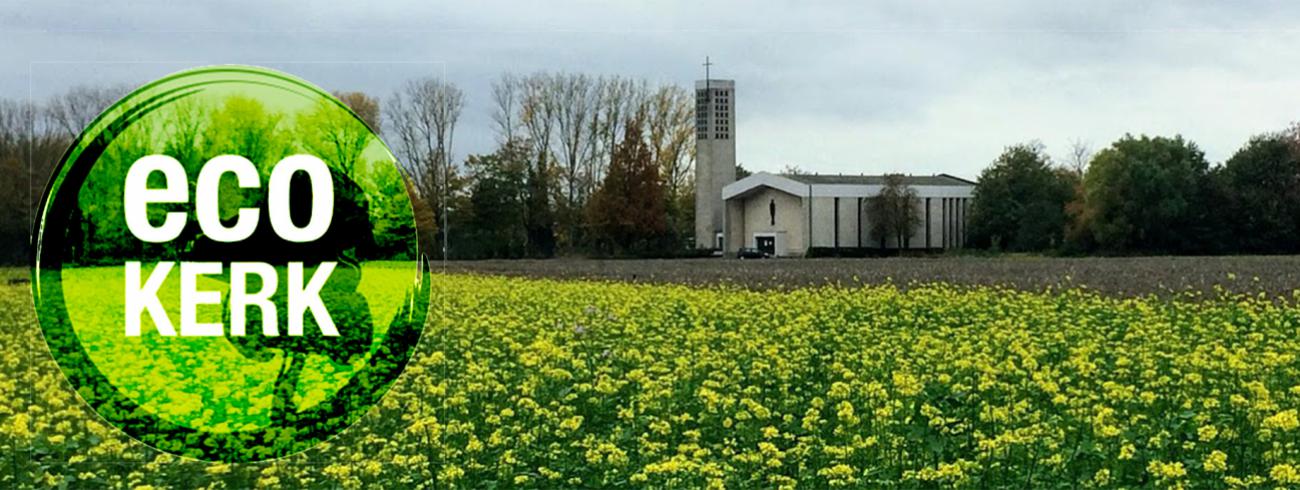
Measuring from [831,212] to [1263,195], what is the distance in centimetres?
2408

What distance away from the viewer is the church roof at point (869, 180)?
7950cm

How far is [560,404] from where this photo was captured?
9680mm

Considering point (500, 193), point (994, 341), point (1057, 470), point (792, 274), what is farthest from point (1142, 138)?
point (1057, 470)

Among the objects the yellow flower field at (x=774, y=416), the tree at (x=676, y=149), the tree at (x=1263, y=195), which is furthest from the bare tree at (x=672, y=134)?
the yellow flower field at (x=774, y=416)

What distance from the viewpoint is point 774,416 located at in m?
9.39

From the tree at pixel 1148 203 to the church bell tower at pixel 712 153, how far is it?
22463 mm

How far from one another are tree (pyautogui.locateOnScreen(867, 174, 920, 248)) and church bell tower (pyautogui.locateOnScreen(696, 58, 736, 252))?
386 inches

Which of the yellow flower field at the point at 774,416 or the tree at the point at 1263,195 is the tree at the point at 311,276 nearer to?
the yellow flower field at the point at 774,416

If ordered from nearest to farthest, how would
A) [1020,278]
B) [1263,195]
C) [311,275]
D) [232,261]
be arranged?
[232,261]
[311,275]
[1020,278]
[1263,195]

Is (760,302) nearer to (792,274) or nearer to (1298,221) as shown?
(792,274)

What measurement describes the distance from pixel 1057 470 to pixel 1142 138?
223 feet

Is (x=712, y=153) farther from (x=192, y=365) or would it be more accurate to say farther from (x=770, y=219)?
(x=192, y=365)

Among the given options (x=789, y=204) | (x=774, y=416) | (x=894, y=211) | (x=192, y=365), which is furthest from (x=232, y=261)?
(x=789, y=204)

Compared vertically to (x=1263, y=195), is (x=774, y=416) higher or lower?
lower
